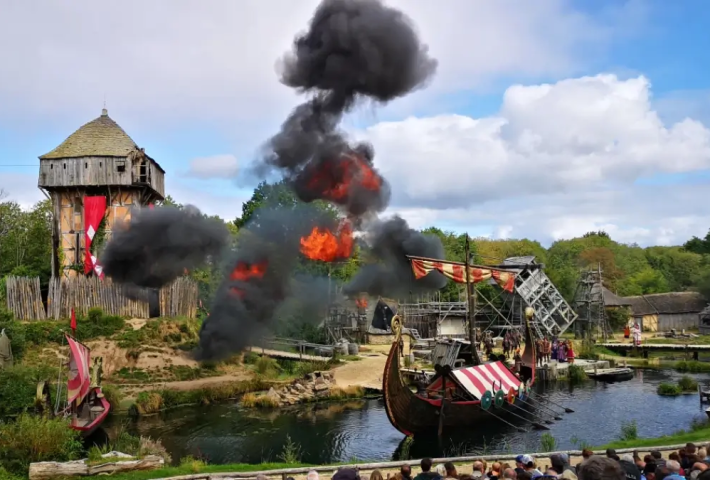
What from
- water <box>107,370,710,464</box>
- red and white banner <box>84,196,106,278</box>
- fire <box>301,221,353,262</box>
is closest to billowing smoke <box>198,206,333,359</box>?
fire <box>301,221,353,262</box>

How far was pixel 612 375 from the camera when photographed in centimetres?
3297

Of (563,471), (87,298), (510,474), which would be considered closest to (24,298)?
(87,298)

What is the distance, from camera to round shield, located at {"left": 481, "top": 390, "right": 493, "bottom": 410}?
21.7 m

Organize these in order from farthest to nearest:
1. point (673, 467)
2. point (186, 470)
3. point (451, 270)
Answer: point (451, 270), point (186, 470), point (673, 467)

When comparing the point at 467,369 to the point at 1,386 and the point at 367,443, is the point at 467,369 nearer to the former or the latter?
the point at 367,443

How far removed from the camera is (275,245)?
36.0 m

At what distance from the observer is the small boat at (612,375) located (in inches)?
1299

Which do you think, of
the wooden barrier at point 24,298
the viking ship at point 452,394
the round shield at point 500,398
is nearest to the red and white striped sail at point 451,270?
the viking ship at point 452,394

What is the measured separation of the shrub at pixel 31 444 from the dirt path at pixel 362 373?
670 inches

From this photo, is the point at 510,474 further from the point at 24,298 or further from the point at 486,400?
the point at 24,298

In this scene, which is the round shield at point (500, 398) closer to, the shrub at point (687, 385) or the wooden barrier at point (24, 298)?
the shrub at point (687, 385)

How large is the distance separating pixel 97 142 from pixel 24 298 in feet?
44.5

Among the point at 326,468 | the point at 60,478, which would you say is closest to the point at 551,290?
the point at 326,468

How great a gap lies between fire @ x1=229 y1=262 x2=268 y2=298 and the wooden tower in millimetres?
11364
